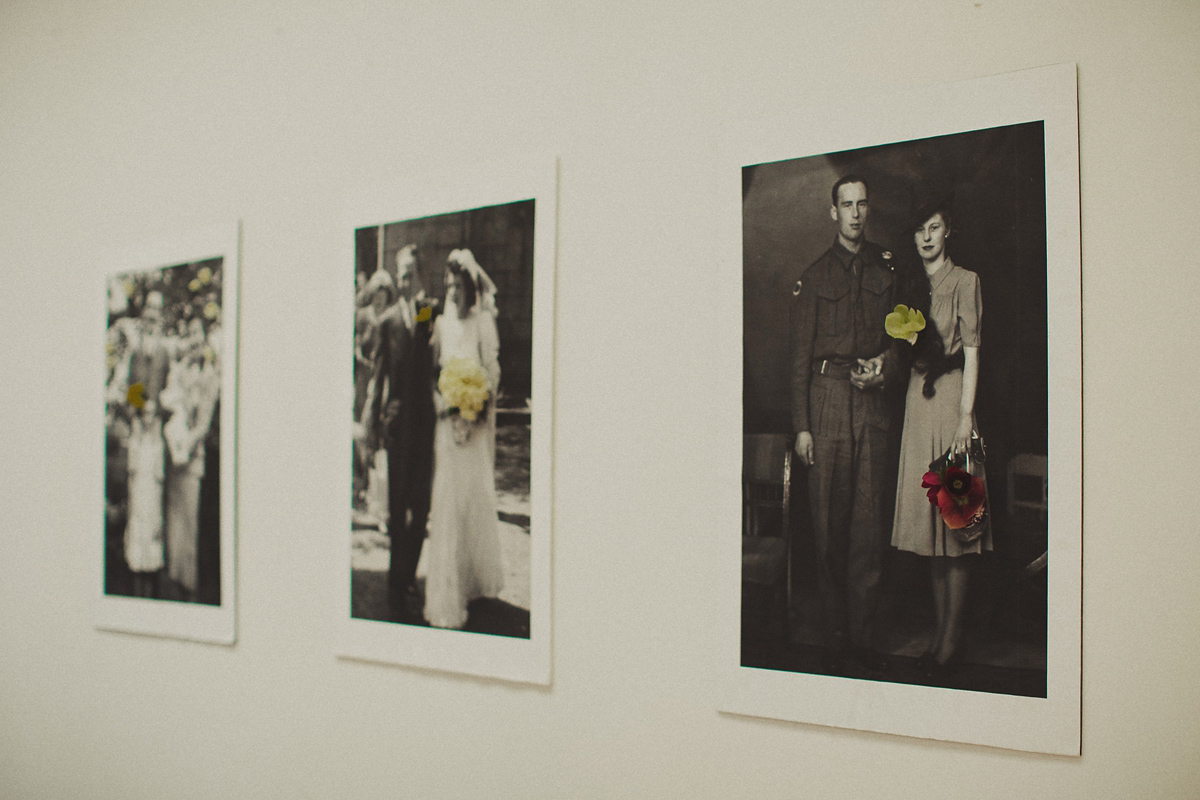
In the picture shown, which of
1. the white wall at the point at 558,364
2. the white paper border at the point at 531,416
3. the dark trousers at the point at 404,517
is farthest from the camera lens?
the dark trousers at the point at 404,517

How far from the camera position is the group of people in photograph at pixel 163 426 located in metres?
1.67

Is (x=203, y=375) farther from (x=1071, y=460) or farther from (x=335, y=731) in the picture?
(x=1071, y=460)

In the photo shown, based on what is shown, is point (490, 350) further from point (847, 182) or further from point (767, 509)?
point (847, 182)

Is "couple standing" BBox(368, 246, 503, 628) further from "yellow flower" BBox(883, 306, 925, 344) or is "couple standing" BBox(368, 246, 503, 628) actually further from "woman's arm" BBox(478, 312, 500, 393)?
"yellow flower" BBox(883, 306, 925, 344)

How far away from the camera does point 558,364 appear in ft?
4.34

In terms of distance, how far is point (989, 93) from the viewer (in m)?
1.04

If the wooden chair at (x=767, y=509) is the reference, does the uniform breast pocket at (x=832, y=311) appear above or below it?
above

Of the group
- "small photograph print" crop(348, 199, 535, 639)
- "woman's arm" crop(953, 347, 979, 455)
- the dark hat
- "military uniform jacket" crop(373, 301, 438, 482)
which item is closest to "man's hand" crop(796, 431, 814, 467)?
"woman's arm" crop(953, 347, 979, 455)

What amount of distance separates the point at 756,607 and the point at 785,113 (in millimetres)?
822

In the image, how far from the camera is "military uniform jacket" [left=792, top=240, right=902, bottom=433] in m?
1.09

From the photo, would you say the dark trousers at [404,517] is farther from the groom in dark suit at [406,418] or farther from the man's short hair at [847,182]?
the man's short hair at [847,182]

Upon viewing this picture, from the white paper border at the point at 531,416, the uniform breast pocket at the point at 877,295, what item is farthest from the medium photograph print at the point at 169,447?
the uniform breast pocket at the point at 877,295

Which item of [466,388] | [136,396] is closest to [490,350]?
[466,388]

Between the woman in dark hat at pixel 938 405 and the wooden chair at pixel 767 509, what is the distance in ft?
0.56
